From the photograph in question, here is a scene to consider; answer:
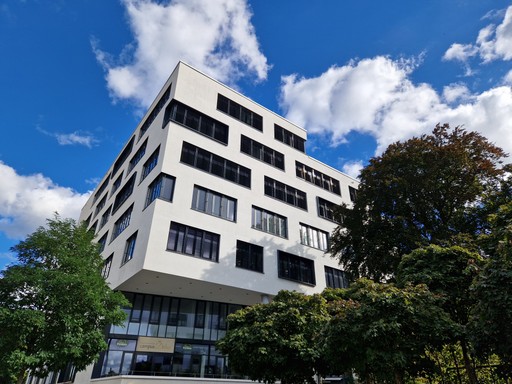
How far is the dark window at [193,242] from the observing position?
75.2 feet

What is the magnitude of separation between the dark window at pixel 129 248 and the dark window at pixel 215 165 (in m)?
6.85

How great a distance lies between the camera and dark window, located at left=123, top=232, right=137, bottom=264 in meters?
24.0

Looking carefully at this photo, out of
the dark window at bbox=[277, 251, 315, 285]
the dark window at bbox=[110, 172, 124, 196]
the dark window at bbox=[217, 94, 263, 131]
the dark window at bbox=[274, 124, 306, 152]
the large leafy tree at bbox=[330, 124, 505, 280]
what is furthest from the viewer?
the dark window at bbox=[110, 172, 124, 196]

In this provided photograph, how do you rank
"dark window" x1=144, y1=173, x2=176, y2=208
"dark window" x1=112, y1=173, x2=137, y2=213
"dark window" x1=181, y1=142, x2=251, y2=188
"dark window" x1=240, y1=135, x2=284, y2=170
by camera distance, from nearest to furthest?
"dark window" x1=144, y1=173, x2=176, y2=208 < "dark window" x1=181, y1=142, x2=251, y2=188 < "dark window" x1=112, y1=173, x2=137, y2=213 < "dark window" x1=240, y1=135, x2=284, y2=170

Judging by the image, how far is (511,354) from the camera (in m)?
8.05

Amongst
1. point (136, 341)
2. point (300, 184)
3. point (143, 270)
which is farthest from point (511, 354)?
point (300, 184)

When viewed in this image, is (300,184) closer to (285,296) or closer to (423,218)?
(423,218)

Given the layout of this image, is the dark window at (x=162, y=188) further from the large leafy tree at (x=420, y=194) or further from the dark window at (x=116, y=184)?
the large leafy tree at (x=420, y=194)

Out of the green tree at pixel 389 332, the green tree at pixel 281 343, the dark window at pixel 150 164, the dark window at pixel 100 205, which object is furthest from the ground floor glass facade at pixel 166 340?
the dark window at pixel 100 205


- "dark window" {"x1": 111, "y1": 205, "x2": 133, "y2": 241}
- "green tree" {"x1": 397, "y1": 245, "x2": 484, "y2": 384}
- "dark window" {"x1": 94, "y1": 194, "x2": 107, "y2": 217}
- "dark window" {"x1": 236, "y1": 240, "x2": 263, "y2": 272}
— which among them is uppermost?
"dark window" {"x1": 94, "y1": 194, "x2": 107, "y2": 217}

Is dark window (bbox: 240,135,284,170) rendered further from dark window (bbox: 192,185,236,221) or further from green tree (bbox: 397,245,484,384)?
green tree (bbox: 397,245,484,384)

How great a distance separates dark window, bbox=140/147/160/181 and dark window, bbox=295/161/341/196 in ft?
48.1

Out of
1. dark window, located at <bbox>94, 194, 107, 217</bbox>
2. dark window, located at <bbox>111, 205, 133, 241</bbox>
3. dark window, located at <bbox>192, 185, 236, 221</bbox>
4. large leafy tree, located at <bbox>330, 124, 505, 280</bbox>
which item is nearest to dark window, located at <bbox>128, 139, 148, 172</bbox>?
dark window, located at <bbox>111, 205, 133, 241</bbox>

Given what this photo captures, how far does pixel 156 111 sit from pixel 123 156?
398 inches
